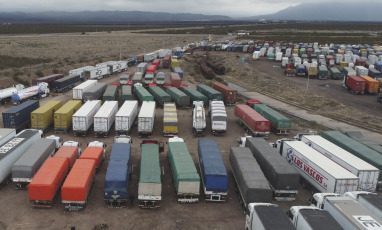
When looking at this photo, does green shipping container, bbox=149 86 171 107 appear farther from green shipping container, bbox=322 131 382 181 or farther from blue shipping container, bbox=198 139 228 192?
green shipping container, bbox=322 131 382 181

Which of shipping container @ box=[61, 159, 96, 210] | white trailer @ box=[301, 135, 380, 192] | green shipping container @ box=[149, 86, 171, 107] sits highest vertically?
green shipping container @ box=[149, 86, 171, 107]

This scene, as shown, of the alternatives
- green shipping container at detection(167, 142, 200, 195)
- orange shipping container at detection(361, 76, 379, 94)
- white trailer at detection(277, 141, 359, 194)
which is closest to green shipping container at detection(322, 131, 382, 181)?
white trailer at detection(277, 141, 359, 194)

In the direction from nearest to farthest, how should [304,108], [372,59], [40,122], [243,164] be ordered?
1. [243,164]
2. [40,122]
3. [304,108]
4. [372,59]

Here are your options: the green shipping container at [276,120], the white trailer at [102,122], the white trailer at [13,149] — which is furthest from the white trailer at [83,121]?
the green shipping container at [276,120]

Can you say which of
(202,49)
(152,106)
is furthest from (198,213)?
(202,49)

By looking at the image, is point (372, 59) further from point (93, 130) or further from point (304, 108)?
point (93, 130)

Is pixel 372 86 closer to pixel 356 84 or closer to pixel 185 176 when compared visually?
pixel 356 84
